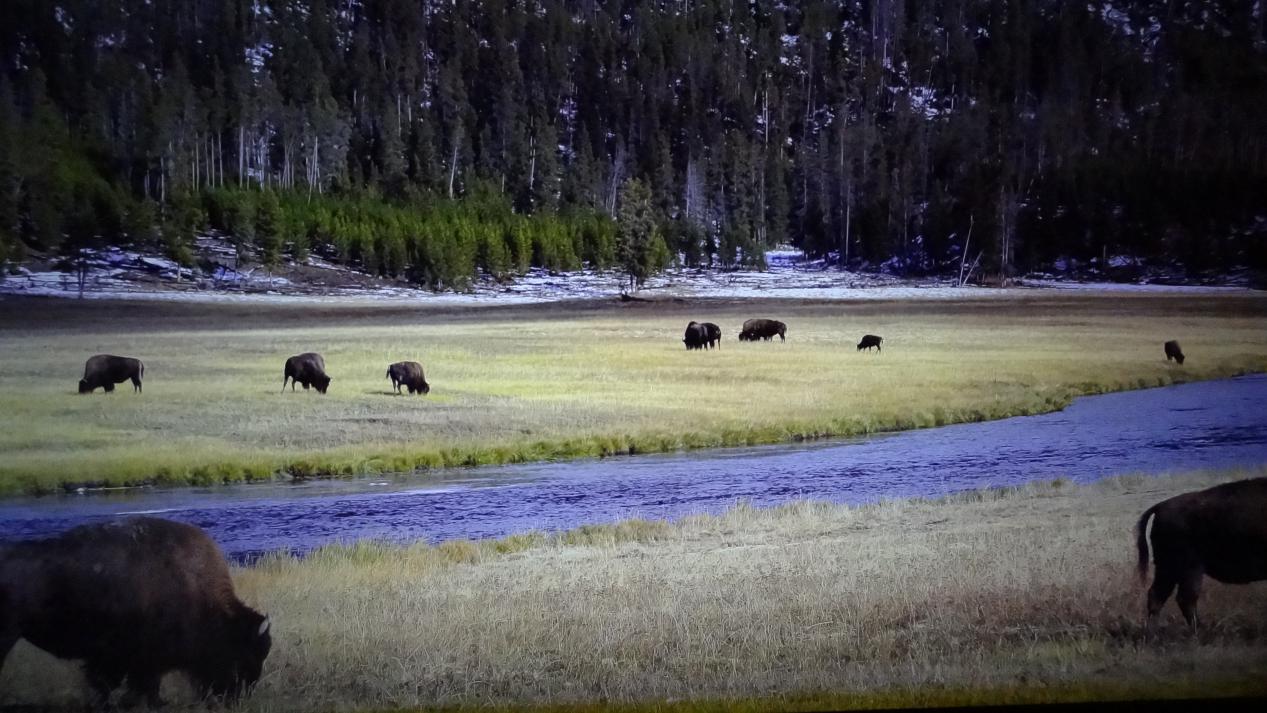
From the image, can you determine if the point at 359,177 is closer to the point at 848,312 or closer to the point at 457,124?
the point at 457,124

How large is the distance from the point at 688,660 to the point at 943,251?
2384 mm

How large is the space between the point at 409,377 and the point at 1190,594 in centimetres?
348

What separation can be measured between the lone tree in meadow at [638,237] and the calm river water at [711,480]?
91 cm

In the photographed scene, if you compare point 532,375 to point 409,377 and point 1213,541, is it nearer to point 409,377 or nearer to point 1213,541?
point 409,377

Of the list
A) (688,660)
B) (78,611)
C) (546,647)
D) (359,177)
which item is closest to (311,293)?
(359,177)

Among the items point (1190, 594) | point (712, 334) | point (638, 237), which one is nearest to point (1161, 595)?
point (1190, 594)

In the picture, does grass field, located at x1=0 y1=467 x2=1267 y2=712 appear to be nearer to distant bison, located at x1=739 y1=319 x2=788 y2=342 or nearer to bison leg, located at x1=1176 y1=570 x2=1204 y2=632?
bison leg, located at x1=1176 y1=570 x2=1204 y2=632

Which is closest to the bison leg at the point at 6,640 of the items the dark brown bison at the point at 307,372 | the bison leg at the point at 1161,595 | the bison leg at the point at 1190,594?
the dark brown bison at the point at 307,372

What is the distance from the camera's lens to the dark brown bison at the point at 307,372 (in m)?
4.07

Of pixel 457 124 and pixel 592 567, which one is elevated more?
pixel 457 124

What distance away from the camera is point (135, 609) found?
3457 mm

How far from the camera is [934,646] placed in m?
3.92

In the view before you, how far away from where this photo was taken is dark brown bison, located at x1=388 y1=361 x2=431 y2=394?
4223 millimetres

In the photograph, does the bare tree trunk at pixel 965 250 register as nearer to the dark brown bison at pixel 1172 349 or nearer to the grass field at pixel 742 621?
the dark brown bison at pixel 1172 349
